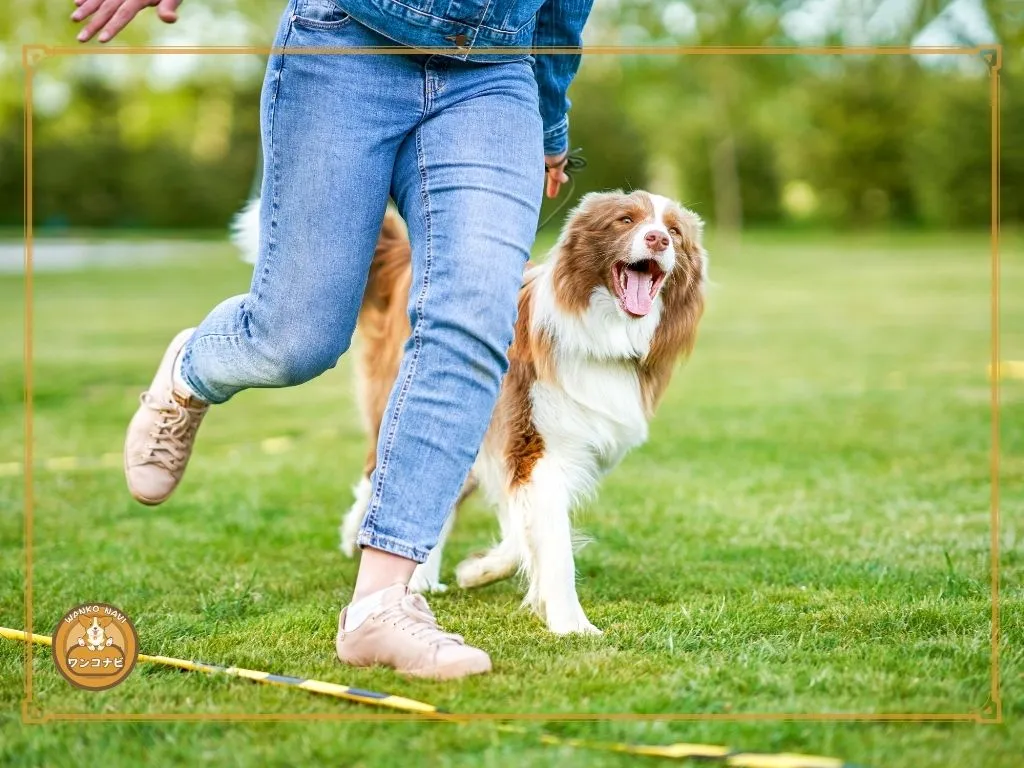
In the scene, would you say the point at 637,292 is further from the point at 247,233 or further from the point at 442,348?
the point at 247,233

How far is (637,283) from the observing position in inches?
133

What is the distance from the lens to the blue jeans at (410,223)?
2.53m

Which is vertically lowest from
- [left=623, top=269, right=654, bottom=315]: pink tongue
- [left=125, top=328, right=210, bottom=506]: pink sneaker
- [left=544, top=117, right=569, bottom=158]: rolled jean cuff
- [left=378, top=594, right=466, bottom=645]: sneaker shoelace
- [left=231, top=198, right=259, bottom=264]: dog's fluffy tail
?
[left=378, top=594, right=466, bottom=645]: sneaker shoelace

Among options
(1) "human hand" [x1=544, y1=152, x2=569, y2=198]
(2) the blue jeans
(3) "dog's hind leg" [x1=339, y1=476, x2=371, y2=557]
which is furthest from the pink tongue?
(3) "dog's hind leg" [x1=339, y1=476, x2=371, y2=557]

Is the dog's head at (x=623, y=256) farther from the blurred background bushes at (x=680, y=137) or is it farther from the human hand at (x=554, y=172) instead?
the blurred background bushes at (x=680, y=137)

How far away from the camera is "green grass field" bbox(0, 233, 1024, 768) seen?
222 centimetres

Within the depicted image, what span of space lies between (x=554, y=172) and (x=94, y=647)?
1.69 metres

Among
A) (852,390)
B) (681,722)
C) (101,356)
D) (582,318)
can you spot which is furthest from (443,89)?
(101,356)

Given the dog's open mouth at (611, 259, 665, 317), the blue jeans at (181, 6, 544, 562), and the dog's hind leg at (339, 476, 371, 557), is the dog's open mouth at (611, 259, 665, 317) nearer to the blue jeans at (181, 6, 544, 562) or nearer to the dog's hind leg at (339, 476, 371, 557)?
the blue jeans at (181, 6, 544, 562)

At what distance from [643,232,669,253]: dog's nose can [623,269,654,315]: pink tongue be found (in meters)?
0.13

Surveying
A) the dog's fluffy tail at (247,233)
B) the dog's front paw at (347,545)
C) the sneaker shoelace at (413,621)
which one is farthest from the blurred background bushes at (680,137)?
the sneaker shoelace at (413,621)

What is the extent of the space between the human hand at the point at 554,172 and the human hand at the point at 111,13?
1115 millimetres

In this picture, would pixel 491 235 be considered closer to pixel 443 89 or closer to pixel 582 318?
pixel 443 89

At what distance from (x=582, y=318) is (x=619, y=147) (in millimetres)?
31069
